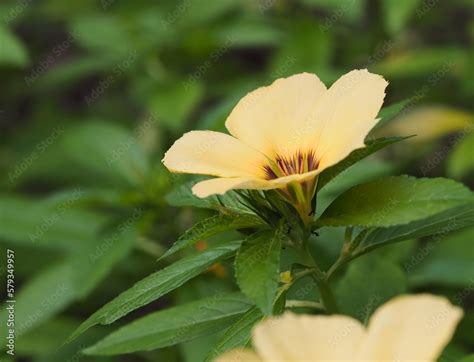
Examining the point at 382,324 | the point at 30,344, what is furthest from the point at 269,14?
the point at 382,324

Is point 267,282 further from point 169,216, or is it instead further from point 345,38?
point 345,38

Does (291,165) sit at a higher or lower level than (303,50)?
lower

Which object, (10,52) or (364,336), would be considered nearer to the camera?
(364,336)

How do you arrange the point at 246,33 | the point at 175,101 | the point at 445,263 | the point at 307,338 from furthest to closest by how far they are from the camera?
the point at 246,33 → the point at 175,101 → the point at 445,263 → the point at 307,338

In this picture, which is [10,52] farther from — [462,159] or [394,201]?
[394,201]

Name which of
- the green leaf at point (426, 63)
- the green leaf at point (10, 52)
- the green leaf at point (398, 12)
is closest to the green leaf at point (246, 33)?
the green leaf at point (426, 63)

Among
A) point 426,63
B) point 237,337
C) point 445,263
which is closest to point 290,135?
point 237,337

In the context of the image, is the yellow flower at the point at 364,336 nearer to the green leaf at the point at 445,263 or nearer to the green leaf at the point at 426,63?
the green leaf at the point at 445,263

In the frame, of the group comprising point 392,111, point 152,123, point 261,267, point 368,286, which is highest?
point 152,123
